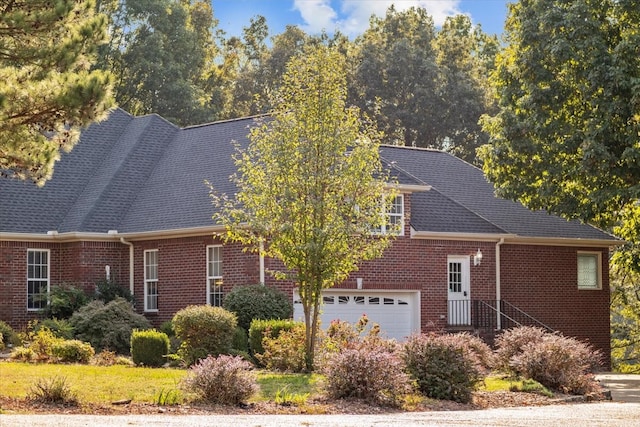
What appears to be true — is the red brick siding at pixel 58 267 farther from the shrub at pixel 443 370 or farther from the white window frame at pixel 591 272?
the shrub at pixel 443 370

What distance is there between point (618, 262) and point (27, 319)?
17.2 metres

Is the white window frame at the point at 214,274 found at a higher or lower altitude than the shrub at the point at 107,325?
higher

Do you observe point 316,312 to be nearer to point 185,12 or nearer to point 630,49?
point 630,49

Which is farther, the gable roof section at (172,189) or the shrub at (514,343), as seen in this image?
the gable roof section at (172,189)

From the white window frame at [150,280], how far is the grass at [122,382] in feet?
30.9

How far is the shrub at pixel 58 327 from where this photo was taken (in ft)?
96.4

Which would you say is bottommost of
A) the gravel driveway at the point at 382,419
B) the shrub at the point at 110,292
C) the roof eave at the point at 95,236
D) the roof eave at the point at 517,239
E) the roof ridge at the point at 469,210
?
the gravel driveway at the point at 382,419

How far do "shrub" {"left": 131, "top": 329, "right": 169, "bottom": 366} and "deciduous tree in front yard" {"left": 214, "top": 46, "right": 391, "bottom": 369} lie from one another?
11.6 ft

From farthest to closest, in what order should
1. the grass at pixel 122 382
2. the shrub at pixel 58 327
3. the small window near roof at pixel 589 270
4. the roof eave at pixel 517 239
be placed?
the small window near roof at pixel 589 270 → the roof eave at pixel 517 239 → the shrub at pixel 58 327 → the grass at pixel 122 382

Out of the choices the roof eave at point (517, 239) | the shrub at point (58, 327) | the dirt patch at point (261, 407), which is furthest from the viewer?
the roof eave at point (517, 239)

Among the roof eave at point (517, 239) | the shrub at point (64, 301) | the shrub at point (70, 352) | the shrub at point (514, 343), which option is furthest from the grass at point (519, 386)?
the shrub at point (64, 301)

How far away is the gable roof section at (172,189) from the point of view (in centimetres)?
3334

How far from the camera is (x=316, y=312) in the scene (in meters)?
23.5

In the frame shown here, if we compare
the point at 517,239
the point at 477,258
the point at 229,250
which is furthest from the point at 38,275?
the point at 517,239
